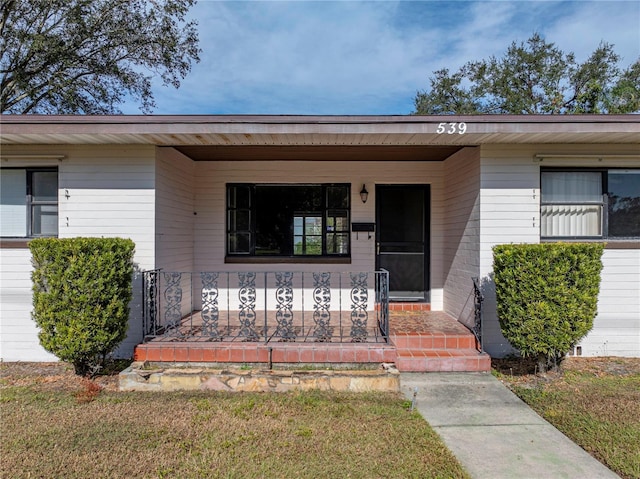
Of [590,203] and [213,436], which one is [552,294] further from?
[213,436]

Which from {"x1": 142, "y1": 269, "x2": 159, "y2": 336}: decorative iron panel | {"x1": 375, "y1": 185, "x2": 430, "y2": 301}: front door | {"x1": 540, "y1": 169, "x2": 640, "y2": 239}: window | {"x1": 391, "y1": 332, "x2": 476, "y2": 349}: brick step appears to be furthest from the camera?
{"x1": 375, "y1": 185, "x2": 430, "y2": 301}: front door

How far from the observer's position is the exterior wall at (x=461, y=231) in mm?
4973

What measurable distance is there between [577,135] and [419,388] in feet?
11.7

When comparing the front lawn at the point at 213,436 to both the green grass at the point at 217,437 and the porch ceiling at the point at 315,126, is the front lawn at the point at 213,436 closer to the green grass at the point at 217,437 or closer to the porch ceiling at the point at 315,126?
the green grass at the point at 217,437

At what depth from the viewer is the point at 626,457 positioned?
2.68 m

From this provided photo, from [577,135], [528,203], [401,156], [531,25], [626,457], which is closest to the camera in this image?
[626,457]

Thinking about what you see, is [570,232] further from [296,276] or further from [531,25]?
[531,25]

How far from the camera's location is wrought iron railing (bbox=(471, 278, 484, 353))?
452 centimetres

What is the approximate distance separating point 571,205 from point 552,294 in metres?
1.79

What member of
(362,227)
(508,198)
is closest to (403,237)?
(362,227)

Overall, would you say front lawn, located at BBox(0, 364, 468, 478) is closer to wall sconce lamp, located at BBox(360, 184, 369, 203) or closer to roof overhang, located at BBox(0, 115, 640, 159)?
roof overhang, located at BBox(0, 115, 640, 159)

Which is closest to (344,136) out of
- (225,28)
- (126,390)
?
(126,390)

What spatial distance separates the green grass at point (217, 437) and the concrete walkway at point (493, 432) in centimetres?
20

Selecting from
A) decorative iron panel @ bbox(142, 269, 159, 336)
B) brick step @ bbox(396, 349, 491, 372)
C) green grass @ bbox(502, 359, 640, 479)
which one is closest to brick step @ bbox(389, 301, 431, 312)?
brick step @ bbox(396, 349, 491, 372)
